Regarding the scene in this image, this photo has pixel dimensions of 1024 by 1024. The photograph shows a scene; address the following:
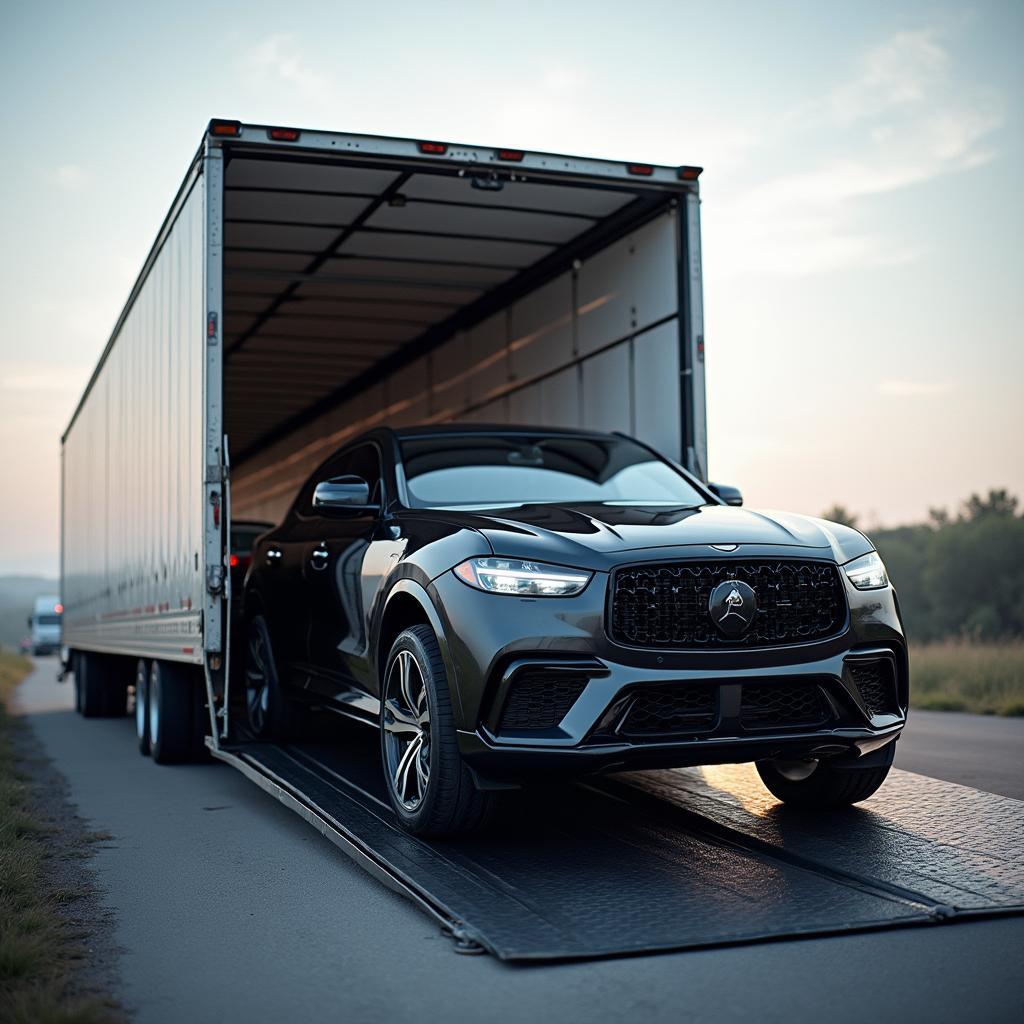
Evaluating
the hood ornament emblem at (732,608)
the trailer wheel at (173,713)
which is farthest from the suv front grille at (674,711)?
the trailer wheel at (173,713)

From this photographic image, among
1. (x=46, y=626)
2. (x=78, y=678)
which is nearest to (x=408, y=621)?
(x=78, y=678)

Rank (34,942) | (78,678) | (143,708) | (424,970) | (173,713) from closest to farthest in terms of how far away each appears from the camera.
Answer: (424,970) < (34,942) < (173,713) < (143,708) < (78,678)

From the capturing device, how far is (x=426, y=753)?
5.43 meters

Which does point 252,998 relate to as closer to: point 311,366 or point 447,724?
point 447,724

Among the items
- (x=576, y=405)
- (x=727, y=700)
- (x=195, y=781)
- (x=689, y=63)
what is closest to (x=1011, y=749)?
(x=576, y=405)

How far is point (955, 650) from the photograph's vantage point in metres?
18.3

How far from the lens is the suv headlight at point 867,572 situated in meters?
5.30

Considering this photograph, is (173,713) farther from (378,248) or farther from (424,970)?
(424,970)

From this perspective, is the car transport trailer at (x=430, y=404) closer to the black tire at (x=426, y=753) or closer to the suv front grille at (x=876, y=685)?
the black tire at (x=426, y=753)

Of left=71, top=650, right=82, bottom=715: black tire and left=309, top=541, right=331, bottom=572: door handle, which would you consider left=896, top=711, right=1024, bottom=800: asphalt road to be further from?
left=71, top=650, right=82, bottom=715: black tire

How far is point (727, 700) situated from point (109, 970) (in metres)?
2.29

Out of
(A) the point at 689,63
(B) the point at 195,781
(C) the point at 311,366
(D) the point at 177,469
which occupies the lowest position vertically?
(B) the point at 195,781

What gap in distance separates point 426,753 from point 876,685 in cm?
182

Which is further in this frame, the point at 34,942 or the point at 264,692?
the point at 264,692
